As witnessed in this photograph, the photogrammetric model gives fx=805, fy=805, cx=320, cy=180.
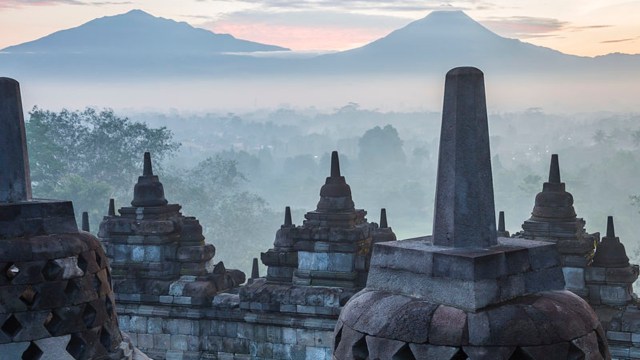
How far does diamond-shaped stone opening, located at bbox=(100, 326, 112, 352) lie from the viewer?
8130mm

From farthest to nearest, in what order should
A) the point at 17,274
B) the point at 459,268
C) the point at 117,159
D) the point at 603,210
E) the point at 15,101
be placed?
the point at 603,210
the point at 117,159
the point at 15,101
the point at 17,274
the point at 459,268

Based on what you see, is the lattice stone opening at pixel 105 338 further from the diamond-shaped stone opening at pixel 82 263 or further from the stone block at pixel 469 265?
the stone block at pixel 469 265

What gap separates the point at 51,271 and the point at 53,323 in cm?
49

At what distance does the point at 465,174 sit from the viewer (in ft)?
17.3

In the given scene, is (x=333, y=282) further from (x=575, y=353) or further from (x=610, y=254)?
(x=575, y=353)

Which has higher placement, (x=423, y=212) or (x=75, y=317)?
(x=75, y=317)

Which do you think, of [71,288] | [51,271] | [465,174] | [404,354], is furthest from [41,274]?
[465,174]

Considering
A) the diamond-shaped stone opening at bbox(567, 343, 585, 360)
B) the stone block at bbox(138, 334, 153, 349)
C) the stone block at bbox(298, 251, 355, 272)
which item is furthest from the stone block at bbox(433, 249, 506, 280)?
the stone block at bbox(138, 334, 153, 349)

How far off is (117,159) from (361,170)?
48087mm

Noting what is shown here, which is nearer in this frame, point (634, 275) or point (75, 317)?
point (75, 317)

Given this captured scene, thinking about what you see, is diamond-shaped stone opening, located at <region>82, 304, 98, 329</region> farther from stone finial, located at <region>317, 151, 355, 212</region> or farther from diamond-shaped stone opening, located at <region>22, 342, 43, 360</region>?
stone finial, located at <region>317, 151, 355, 212</region>

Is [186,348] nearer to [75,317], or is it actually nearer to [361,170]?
[75,317]

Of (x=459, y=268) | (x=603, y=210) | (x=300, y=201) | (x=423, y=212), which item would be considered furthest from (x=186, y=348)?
(x=300, y=201)

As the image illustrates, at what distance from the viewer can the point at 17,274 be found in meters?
7.50
